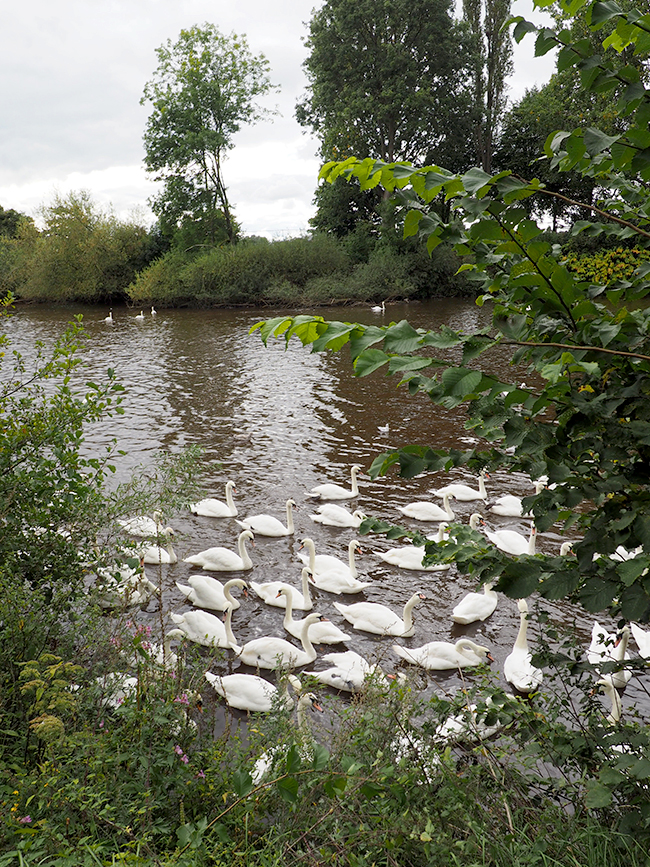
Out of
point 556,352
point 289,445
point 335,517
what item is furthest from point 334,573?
point 556,352

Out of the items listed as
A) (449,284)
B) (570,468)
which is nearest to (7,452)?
(570,468)

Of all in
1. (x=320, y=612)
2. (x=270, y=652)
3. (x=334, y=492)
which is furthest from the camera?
(x=334, y=492)

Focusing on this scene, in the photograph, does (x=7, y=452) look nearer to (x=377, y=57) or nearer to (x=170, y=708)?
(x=170, y=708)

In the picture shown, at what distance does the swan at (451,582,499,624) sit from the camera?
6.42 meters

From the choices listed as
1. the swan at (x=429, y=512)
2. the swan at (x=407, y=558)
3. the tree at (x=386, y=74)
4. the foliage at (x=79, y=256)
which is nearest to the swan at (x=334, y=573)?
the swan at (x=407, y=558)

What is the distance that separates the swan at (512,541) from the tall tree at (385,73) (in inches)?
1296

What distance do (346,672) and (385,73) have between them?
3928 centimetres

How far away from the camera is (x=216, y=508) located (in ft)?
30.0

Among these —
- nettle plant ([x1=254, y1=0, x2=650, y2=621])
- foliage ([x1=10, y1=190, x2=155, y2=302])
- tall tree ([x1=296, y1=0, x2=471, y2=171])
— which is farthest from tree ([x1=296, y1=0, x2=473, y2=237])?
nettle plant ([x1=254, y1=0, x2=650, y2=621])

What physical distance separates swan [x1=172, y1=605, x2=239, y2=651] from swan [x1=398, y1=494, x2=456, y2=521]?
3715mm

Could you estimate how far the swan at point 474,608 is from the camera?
642 cm

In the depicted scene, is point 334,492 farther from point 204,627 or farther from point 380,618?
point 204,627

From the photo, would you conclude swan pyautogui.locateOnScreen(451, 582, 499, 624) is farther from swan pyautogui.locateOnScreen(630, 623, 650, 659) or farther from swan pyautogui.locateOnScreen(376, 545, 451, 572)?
swan pyautogui.locateOnScreen(630, 623, 650, 659)

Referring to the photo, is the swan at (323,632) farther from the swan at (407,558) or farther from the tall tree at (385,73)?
the tall tree at (385,73)
